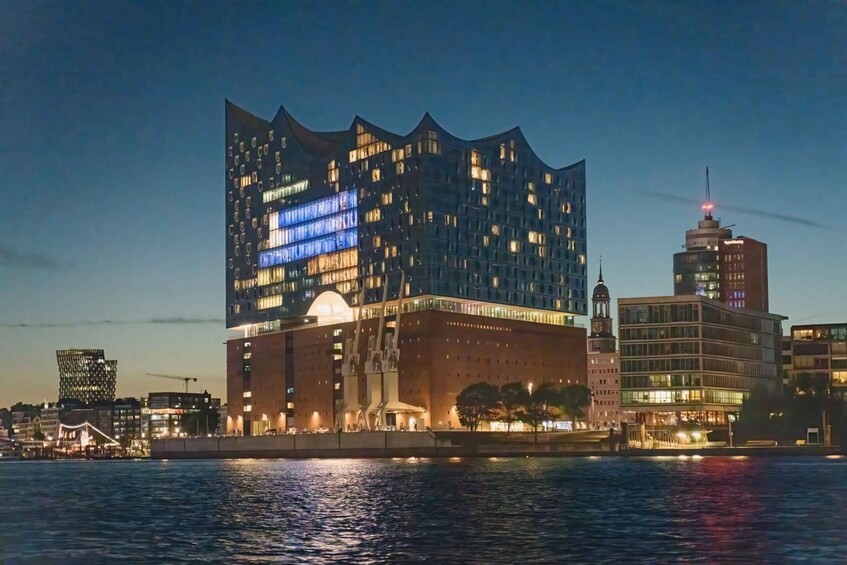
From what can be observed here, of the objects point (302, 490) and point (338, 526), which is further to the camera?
point (302, 490)

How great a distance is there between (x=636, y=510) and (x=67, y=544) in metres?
34.7

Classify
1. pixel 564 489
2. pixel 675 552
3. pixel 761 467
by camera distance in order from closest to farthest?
1. pixel 675 552
2. pixel 564 489
3. pixel 761 467

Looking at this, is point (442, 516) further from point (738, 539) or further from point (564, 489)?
point (564, 489)

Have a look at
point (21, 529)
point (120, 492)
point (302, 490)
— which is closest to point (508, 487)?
point (302, 490)

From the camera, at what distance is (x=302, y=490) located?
104438 millimetres

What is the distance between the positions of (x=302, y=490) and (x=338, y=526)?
37.9m

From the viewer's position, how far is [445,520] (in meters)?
69.8

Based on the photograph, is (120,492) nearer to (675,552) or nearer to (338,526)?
(338,526)

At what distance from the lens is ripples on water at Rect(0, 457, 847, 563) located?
2090 inches

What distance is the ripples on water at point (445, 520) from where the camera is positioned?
2090 inches

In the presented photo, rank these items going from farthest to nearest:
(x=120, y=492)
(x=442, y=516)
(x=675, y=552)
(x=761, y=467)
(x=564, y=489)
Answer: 1. (x=761, y=467)
2. (x=120, y=492)
3. (x=564, y=489)
4. (x=442, y=516)
5. (x=675, y=552)

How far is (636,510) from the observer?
7544cm

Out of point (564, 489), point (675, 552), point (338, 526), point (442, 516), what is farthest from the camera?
point (564, 489)

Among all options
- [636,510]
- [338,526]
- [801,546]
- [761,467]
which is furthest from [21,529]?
[761,467]
